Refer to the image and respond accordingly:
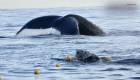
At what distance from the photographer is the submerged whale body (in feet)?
109

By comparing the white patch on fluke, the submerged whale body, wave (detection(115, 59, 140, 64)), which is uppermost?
the submerged whale body

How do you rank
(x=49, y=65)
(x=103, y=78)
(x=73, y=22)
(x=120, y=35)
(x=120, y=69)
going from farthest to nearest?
(x=120, y=35) < (x=73, y=22) < (x=49, y=65) < (x=120, y=69) < (x=103, y=78)

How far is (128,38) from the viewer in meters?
34.8

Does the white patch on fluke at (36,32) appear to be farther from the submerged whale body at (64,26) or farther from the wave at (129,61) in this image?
the wave at (129,61)

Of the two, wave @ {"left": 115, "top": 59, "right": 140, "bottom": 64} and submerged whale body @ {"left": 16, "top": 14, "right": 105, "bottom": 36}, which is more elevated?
submerged whale body @ {"left": 16, "top": 14, "right": 105, "bottom": 36}

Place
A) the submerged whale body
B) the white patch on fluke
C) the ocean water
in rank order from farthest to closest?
1. the white patch on fluke
2. the submerged whale body
3. the ocean water

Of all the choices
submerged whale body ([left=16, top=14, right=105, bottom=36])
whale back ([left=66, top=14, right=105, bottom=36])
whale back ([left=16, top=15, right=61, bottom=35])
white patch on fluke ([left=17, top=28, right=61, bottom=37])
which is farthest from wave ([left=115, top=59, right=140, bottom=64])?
white patch on fluke ([left=17, top=28, right=61, bottom=37])

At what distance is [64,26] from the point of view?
110ft

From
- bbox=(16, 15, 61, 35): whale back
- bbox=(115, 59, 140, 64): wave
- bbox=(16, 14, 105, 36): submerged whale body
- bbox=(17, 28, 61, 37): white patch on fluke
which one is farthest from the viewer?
bbox=(17, 28, 61, 37): white patch on fluke

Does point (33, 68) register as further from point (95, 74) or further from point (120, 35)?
point (120, 35)

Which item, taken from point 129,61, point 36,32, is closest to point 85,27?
point 36,32

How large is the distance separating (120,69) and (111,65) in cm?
114

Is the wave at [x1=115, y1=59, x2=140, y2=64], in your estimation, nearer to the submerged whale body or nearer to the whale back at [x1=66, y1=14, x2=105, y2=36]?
the submerged whale body

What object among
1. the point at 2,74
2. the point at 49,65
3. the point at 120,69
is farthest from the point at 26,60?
the point at 120,69
